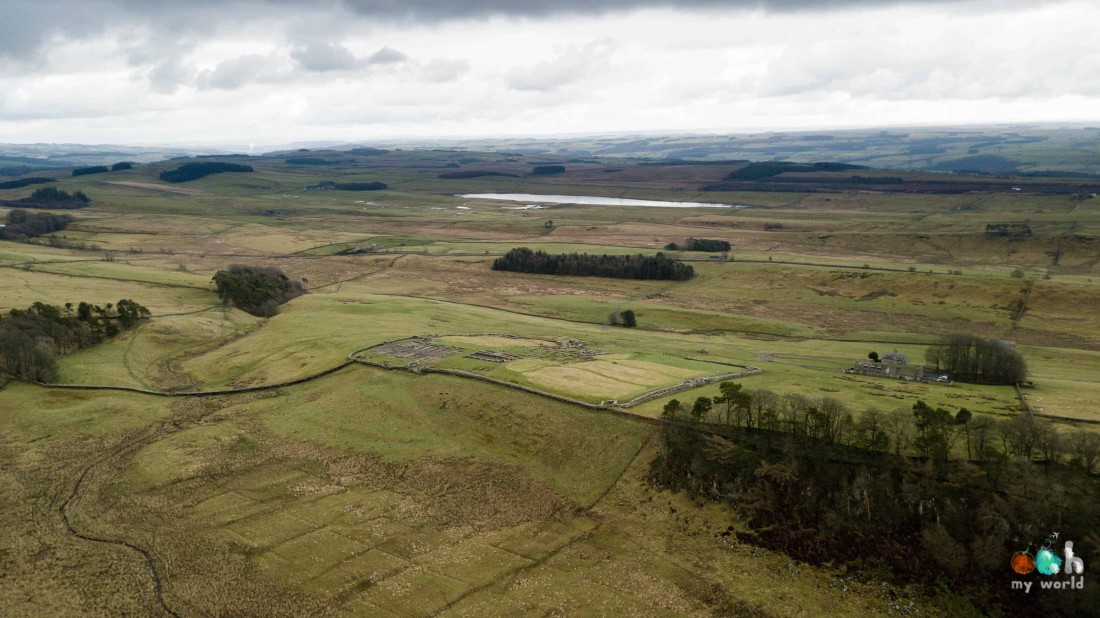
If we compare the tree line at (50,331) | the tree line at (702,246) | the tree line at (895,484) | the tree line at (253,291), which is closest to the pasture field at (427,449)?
the tree line at (895,484)

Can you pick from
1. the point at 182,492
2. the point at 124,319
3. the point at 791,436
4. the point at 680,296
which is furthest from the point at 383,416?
the point at 680,296

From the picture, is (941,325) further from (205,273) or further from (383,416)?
(205,273)

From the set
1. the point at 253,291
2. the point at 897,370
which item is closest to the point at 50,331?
the point at 253,291

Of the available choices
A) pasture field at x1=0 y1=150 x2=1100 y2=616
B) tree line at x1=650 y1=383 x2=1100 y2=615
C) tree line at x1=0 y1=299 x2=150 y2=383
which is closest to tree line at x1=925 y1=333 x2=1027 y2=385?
pasture field at x1=0 y1=150 x2=1100 y2=616

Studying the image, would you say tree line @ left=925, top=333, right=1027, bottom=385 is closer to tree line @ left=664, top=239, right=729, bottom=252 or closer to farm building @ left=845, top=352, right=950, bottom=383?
farm building @ left=845, top=352, right=950, bottom=383

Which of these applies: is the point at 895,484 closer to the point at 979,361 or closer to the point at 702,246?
the point at 979,361

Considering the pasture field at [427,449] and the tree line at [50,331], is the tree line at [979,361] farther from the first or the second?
the tree line at [50,331]
